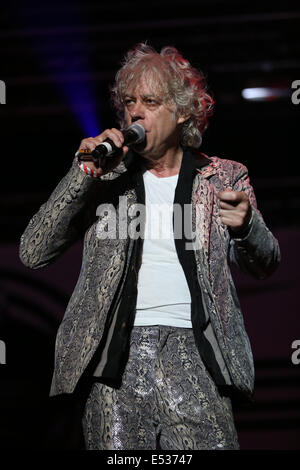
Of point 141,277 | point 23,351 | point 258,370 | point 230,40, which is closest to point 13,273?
point 23,351

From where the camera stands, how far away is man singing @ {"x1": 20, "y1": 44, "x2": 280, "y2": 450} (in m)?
1.58

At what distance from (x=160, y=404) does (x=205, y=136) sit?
2145mm

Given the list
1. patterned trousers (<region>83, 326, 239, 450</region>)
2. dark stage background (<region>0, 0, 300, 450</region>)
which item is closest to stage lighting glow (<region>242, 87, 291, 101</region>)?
dark stage background (<region>0, 0, 300, 450</region>)

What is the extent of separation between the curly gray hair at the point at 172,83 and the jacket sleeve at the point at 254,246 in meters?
0.27

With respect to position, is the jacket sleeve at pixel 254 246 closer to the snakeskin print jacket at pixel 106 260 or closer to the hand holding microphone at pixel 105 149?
the snakeskin print jacket at pixel 106 260

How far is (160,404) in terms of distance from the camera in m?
1.59

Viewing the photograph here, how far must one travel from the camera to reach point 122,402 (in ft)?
5.18

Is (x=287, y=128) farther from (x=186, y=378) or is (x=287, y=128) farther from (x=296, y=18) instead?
(x=186, y=378)

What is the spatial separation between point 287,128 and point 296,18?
564 millimetres

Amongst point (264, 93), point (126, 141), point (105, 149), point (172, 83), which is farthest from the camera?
point (264, 93)

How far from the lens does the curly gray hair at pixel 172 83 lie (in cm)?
192

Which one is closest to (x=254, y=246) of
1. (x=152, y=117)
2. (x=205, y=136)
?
(x=152, y=117)

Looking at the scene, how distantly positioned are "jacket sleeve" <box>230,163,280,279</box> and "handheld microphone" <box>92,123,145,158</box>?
1.02 ft

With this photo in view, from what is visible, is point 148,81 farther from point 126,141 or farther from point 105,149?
point 105,149
